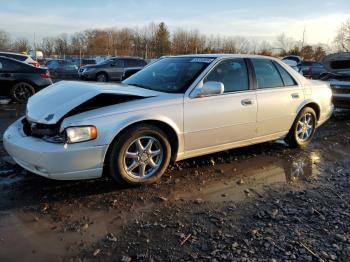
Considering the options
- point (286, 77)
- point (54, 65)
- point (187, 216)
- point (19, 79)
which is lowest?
point (187, 216)

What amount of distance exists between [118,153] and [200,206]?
40.8 inches

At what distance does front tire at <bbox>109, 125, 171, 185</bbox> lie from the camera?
415 centimetres

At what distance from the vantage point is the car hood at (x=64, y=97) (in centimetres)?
413

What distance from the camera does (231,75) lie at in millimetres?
5258

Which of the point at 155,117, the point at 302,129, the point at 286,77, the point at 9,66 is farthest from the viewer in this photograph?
the point at 9,66

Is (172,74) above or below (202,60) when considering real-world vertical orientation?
below

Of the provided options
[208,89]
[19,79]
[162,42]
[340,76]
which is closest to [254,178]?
[208,89]

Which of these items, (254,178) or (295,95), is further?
(295,95)

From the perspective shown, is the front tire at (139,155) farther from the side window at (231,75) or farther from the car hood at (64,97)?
the side window at (231,75)

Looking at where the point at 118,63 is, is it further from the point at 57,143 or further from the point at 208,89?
the point at 57,143

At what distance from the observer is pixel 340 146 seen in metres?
6.84

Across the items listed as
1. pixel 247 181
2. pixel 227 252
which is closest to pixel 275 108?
pixel 247 181

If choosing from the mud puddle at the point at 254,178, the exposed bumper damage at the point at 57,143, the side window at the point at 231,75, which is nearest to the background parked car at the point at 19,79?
the exposed bumper damage at the point at 57,143

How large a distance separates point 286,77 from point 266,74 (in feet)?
1.54
